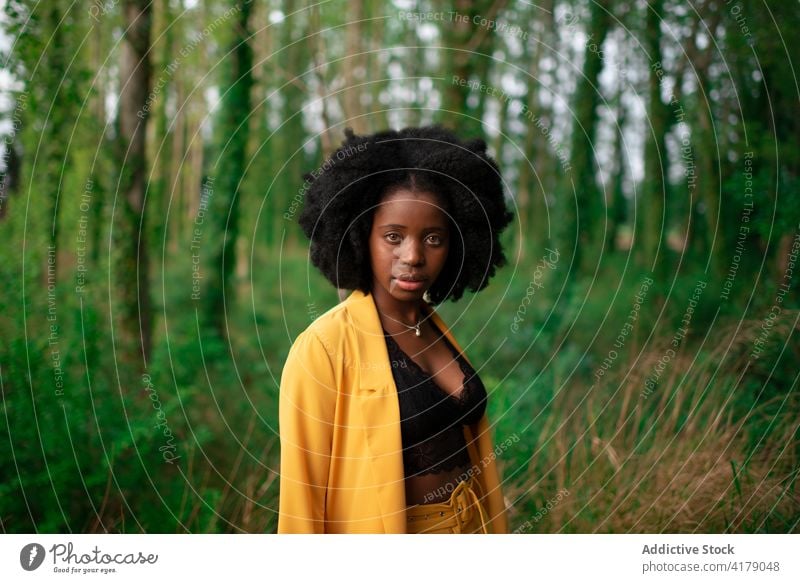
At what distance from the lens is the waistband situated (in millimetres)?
2111

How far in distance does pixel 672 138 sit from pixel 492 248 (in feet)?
25.5

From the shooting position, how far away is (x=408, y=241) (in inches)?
79.4

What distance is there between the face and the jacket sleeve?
0.32 meters

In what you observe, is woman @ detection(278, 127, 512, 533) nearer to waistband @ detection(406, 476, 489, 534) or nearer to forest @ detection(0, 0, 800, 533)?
waistband @ detection(406, 476, 489, 534)

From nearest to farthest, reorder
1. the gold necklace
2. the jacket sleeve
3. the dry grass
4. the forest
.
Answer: the jacket sleeve → the gold necklace → the dry grass → the forest

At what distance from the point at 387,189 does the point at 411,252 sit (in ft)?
0.79

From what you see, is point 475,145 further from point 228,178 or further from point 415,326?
point 228,178

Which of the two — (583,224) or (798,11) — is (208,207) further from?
(798,11)

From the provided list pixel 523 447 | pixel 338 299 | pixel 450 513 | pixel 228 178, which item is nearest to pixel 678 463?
pixel 523 447

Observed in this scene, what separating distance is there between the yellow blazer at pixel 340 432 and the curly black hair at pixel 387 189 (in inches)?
10.7

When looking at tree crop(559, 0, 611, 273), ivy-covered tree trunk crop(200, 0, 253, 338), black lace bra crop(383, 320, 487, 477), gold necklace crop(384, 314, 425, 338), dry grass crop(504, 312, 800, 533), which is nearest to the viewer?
black lace bra crop(383, 320, 487, 477)

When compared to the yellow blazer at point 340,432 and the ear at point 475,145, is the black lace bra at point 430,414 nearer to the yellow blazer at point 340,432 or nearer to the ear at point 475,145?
the yellow blazer at point 340,432

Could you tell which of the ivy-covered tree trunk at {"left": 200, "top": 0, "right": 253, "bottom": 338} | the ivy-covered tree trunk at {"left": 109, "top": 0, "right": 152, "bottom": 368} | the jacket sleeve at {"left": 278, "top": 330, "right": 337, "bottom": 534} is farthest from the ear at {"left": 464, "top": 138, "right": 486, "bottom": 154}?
the ivy-covered tree trunk at {"left": 200, "top": 0, "right": 253, "bottom": 338}

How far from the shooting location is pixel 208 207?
6.95m
